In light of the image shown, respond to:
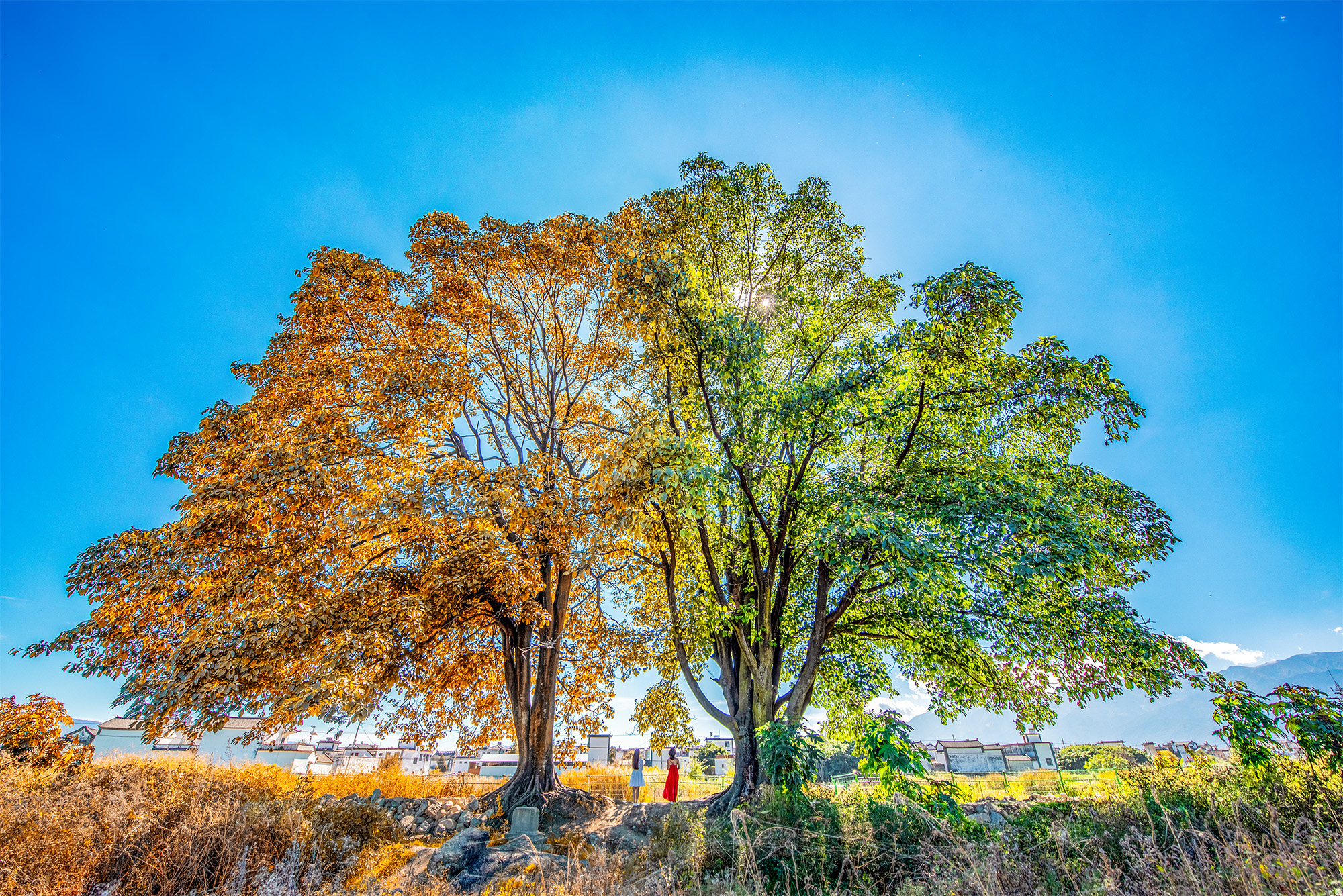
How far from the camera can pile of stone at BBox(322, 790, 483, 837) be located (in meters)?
9.52

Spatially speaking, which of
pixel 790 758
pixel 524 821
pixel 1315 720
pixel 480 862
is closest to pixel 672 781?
pixel 524 821

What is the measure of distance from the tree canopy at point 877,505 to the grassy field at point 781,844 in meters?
3.00

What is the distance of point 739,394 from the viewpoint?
11.2 metres

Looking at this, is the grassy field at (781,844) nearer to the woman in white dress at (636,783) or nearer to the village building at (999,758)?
the woman in white dress at (636,783)

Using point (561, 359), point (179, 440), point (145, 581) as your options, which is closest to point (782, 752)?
point (145, 581)

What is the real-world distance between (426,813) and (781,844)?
763 cm

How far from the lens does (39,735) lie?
8859 mm

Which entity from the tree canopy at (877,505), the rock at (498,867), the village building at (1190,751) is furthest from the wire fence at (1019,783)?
the rock at (498,867)

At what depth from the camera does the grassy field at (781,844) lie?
4633mm

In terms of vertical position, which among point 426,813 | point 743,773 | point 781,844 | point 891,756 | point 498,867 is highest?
point 891,756

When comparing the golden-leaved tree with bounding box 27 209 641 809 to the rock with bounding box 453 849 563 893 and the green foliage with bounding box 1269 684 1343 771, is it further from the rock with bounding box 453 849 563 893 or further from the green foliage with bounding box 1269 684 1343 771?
the green foliage with bounding box 1269 684 1343 771

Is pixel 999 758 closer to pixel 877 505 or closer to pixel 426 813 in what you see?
pixel 877 505

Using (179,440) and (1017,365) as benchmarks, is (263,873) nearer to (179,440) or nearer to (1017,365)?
(179,440)

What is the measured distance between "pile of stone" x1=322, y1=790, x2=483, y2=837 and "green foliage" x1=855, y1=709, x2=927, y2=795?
7.63 meters
